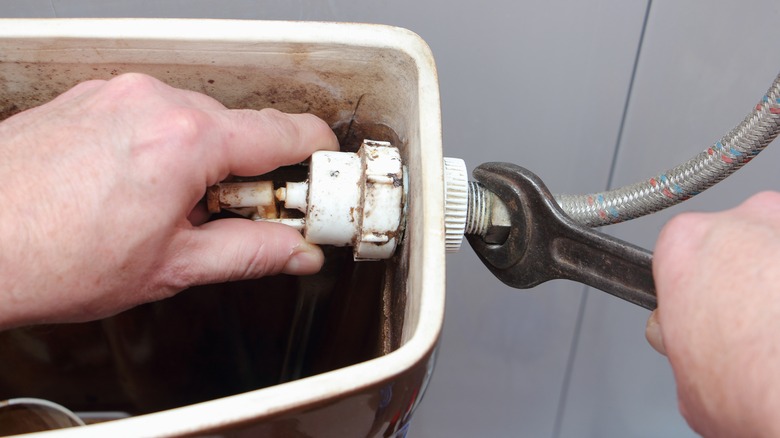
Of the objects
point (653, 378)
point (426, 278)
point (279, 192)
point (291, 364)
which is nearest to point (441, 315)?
point (426, 278)

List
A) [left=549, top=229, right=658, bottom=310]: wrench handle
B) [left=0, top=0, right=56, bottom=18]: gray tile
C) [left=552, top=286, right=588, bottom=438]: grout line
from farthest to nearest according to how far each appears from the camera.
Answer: [left=552, top=286, right=588, bottom=438]: grout line, [left=0, top=0, right=56, bottom=18]: gray tile, [left=549, top=229, right=658, bottom=310]: wrench handle

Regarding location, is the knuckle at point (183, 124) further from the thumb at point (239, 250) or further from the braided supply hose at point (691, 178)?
the braided supply hose at point (691, 178)

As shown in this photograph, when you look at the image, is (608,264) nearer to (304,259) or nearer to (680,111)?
(304,259)

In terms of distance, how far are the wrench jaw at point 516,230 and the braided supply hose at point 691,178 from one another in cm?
3

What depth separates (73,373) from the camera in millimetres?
468

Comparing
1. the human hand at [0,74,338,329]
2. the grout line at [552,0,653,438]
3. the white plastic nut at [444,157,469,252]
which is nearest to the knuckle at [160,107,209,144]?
the human hand at [0,74,338,329]

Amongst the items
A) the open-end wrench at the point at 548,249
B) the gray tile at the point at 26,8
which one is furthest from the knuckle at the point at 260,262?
the gray tile at the point at 26,8

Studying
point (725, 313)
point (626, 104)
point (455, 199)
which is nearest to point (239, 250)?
point (455, 199)

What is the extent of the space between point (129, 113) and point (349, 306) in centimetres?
18

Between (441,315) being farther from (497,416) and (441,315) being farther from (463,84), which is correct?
(497,416)

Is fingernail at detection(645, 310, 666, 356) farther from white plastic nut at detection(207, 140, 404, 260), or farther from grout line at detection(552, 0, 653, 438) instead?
grout line at detection(552, 0, 653, 438)

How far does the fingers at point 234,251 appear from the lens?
332 millimetres

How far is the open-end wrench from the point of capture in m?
0.32

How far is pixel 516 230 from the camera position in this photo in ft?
1.19
